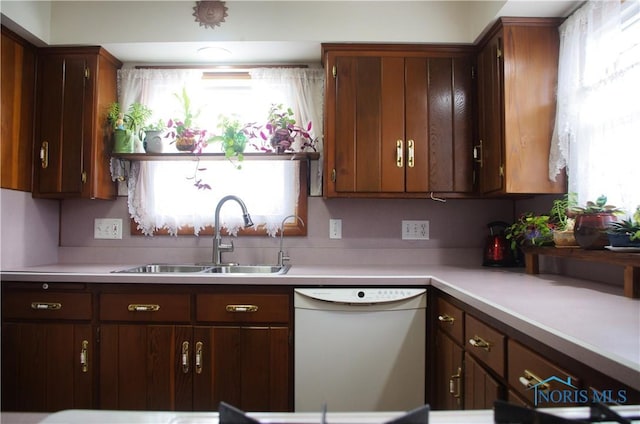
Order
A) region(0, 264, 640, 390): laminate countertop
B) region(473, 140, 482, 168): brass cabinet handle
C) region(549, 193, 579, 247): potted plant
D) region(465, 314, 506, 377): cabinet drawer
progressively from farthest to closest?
region(473, 140, 482, 168): brass cabinet handle < region(549, 193, 579, 247): potted plant < region(465, 314, 506, 377): cabinet drawer < region(0, 264, 640, 390): laminate countertop

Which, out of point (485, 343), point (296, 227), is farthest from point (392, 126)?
point (485, 343)

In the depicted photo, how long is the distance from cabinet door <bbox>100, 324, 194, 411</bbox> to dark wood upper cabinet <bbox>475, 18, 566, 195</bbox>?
184cm

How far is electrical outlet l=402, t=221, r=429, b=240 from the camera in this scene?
96.4 inches

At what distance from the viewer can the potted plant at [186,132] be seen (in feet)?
7.54

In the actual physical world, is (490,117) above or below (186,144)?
above

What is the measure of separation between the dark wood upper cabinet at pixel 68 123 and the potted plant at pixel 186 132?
0.44 meters

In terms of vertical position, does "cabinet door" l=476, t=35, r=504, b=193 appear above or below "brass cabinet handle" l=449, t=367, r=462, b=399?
above

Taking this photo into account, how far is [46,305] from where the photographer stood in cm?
188

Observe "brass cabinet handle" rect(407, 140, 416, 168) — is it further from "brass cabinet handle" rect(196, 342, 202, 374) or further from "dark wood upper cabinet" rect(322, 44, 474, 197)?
"brass cabinet handle" rect(196, 342, 202, 374)

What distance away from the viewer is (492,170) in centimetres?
205

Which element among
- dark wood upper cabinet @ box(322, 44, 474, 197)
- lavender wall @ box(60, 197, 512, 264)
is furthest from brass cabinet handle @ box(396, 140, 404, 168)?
lavender wall @ box(60, 197, 512, 264)

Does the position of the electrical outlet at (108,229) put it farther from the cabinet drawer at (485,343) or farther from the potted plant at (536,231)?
the potted plant at (536,231)

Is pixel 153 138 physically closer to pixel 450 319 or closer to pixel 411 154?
pixel 411 154

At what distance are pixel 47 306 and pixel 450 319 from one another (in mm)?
1939
